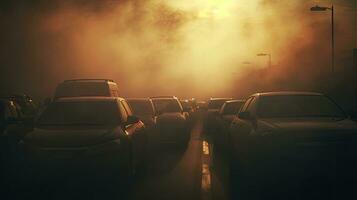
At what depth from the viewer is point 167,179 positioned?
1080 cm

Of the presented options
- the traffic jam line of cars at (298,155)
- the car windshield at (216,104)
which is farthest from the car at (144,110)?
the car windshield at (216,104)

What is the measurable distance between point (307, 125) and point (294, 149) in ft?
1.90

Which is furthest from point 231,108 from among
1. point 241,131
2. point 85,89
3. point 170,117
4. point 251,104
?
point 241,131

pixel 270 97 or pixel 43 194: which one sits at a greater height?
pixel 270 97

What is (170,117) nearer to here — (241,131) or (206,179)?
(206,179)

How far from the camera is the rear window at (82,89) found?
20453 mm

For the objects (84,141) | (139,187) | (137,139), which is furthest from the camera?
(137,139)

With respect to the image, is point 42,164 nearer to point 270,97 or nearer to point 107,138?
Result: point 107,138

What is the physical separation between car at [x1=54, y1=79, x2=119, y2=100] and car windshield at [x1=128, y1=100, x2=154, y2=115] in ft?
8.20

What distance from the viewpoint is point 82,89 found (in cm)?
2061

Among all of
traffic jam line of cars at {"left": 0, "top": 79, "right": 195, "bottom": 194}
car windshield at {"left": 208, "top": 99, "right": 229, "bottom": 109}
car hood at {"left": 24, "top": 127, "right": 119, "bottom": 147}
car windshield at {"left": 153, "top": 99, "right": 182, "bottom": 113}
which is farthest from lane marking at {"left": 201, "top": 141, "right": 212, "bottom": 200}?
car windshield at {"left": 208, "top": 99, "right": 229, "bottom": 109}

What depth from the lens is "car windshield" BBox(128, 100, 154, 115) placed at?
1741cm

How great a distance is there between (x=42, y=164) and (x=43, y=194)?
1.51 ft

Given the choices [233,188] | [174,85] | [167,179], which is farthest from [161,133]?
[174,85]
